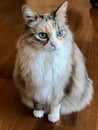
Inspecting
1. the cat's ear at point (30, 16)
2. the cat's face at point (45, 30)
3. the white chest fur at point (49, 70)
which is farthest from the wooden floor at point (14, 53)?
the cat's ear at point (30, 16)

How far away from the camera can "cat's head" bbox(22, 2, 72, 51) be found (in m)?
1.35

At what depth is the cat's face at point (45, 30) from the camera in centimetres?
135

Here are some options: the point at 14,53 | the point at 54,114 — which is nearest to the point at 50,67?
the point at 54,114

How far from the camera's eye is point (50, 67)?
146 cm

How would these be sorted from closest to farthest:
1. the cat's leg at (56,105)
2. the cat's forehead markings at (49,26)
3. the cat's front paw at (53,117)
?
1. the cat's forehead markings at (49,26)
2. the cat's leg at (56,105)
3. the cat's front paw at (53,117)

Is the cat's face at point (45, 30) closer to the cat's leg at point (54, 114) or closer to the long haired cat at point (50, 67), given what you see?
the long haired cat at point (50, 67)

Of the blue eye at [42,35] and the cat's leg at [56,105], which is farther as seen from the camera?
the cat's leg at [56,105]

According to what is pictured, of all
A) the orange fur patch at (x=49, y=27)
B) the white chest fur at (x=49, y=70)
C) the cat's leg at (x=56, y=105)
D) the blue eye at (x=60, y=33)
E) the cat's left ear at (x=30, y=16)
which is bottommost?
the cat's leg at (x=56, y=105)

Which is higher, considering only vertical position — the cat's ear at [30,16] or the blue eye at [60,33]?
the cat's ear at [30,16]

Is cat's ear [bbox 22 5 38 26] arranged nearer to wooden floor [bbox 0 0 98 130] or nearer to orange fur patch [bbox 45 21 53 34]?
orange fur patch [bbox 45 21 53 34]

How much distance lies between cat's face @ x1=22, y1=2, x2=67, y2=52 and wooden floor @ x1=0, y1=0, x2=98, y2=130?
477 mm

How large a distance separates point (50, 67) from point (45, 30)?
0.21 meters

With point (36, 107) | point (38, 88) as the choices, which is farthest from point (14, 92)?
point (38, 88)

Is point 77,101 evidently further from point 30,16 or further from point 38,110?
point 30,16
